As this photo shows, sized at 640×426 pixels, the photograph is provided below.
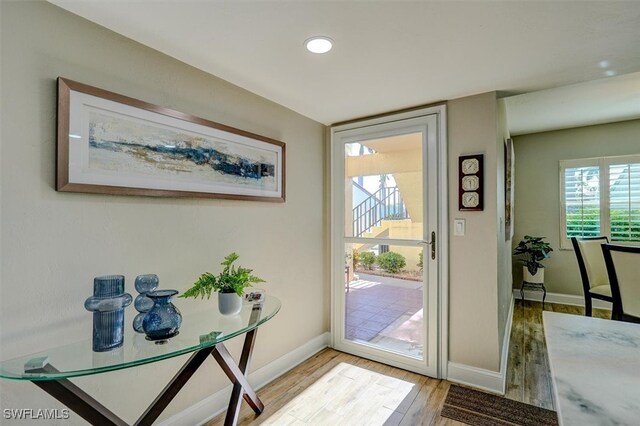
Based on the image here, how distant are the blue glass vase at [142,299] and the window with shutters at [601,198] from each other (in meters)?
5.03

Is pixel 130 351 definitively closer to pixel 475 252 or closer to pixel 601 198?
pixel 475 252

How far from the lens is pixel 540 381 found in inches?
94.0

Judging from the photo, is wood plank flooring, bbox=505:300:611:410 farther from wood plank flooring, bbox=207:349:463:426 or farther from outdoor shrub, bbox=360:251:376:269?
outdoor shrub, bbox=360:251:376:269

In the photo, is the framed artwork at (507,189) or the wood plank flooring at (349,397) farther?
the framed artwork at (507,189)

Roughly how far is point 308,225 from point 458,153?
57.3 inches

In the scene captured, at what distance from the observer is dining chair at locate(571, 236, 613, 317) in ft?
9.78

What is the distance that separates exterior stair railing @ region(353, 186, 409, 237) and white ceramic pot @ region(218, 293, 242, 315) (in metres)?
1.60

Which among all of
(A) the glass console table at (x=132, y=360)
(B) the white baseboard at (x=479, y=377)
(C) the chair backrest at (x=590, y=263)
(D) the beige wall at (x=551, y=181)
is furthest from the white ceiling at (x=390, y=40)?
(D) the beige wall at (x=551, y=181)

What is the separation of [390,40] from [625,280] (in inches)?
102

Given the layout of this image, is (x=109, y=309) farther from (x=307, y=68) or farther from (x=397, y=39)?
(x=397, y=39)

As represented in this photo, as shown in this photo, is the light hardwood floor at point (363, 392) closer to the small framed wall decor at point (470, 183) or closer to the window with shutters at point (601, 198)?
the small framed wall decor at point (470, 183)

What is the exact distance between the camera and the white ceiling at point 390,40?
1.39m

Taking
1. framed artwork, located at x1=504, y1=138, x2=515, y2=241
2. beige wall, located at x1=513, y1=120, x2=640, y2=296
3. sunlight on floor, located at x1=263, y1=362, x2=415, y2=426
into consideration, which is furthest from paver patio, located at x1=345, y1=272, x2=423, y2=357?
beige wall, located at x1=513, y1=120, x2=640, y2=296

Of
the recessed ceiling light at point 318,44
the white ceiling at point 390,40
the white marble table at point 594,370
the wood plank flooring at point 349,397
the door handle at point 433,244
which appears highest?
the white ceiling at point 390,40
